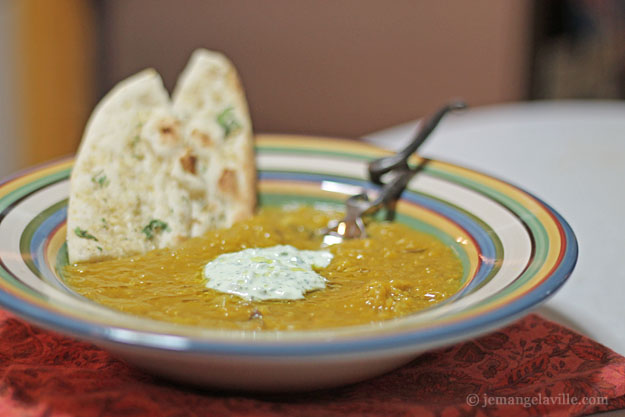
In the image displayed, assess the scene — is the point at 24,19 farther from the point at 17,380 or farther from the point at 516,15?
the point at 17,380

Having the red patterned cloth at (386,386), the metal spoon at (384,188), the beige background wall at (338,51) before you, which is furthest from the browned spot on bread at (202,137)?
the beige background wall at (338,51)

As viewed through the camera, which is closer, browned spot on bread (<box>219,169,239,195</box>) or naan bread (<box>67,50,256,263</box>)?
naan bread (<box>67,50,256,263</box>)

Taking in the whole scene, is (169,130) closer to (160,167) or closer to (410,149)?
(160,167)

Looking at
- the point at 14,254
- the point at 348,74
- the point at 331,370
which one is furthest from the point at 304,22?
the point at 331,370

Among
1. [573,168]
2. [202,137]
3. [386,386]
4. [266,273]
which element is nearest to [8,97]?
[202,137]

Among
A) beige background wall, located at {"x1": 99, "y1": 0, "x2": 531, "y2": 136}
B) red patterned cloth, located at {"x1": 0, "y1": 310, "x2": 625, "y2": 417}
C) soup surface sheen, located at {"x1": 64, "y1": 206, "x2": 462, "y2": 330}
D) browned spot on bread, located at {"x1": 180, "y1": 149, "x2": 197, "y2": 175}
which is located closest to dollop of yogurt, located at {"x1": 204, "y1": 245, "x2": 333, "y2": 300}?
soup surface sheen, located at {"x1": 64, "y1": 206, "x2": 462, "y2": 330}

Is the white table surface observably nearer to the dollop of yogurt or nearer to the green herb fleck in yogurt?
the dollop of yogurt
